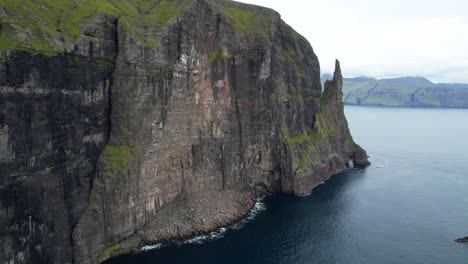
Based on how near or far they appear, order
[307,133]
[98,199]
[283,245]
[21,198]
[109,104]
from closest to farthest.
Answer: [21,198], [98,199], [109,104], [283,245], [307,133]

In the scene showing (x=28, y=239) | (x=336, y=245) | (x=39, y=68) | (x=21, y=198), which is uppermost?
(x=39, y=68)

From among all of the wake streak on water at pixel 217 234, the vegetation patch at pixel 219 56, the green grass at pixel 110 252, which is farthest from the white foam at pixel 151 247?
the vegetation patch at pixel 219 56

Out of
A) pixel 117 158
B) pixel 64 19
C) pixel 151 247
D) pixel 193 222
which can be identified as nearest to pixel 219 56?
pixel 117 158

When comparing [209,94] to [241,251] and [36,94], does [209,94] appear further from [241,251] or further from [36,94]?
[36,94]

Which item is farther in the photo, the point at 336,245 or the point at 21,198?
the point at 336,245

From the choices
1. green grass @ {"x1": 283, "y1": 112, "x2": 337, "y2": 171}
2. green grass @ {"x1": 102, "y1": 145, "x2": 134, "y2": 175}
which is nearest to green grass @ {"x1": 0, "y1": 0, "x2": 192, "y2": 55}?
green grass @ {"x1": 102, "y1": 145, "x2": 134, "y2": 175}

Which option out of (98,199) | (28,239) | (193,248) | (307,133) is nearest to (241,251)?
(193,248)
